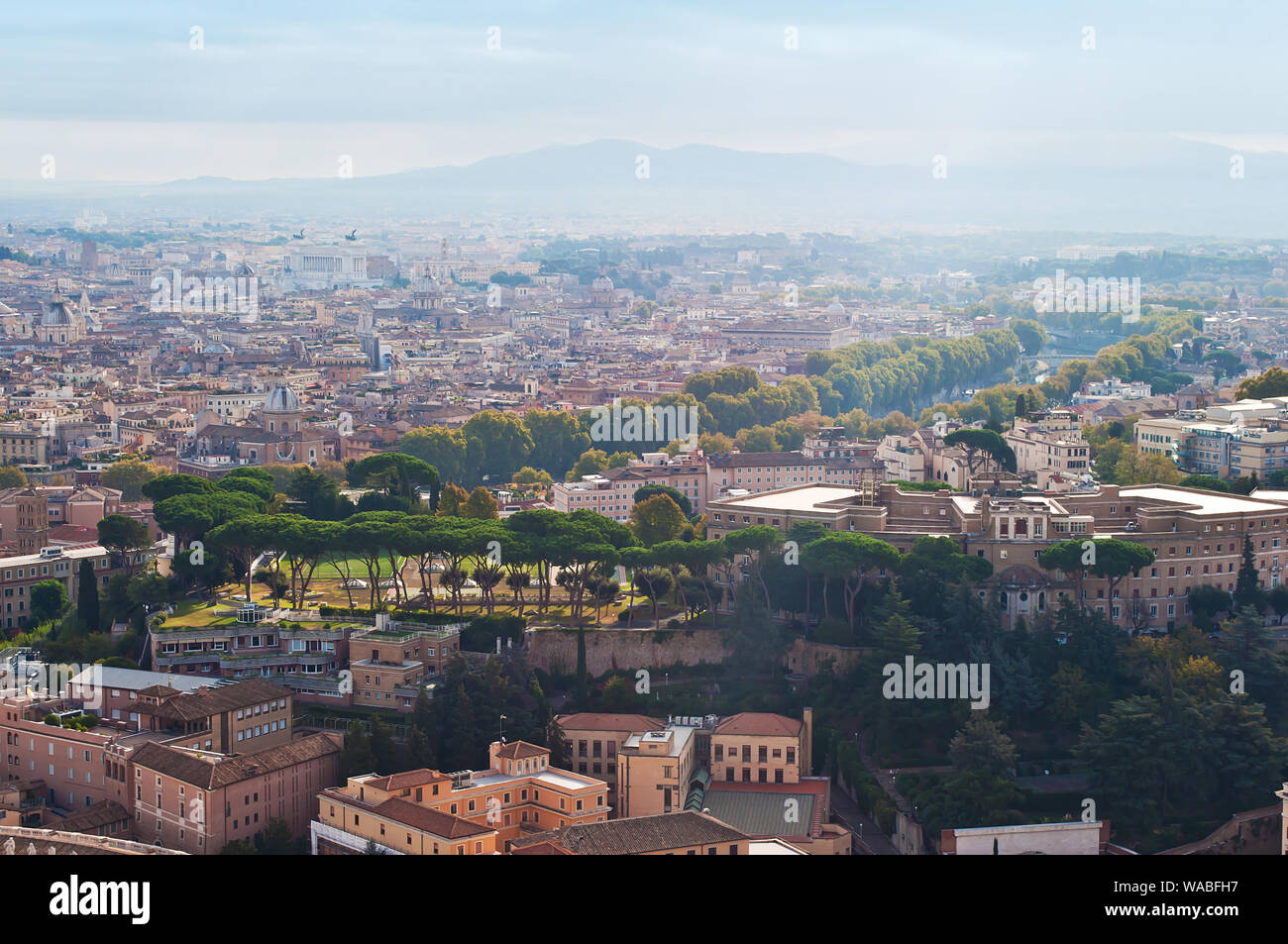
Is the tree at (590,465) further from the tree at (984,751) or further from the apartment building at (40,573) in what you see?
the tree at (984,751)

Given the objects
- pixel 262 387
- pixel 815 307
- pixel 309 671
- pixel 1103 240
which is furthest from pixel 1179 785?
pixel 1103 240

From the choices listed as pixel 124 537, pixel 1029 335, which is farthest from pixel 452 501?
pixel 1029 335

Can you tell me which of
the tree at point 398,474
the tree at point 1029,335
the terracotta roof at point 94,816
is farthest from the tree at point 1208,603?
the tree at point 1029,335

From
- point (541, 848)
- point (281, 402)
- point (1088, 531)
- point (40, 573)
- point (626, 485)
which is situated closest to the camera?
point (541, 848)

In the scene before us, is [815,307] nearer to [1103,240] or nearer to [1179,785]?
[1103,240]

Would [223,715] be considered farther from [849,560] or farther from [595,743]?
[849,560]

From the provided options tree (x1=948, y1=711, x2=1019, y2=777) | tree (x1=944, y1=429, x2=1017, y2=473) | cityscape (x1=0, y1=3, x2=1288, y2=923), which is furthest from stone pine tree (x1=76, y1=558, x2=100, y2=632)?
tree (x1=944, y1=429, x2=1017, y2=473)
